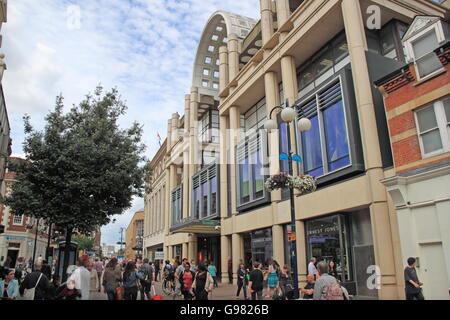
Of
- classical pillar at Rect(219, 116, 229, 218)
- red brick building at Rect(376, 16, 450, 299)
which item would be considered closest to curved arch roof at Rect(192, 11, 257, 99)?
classical pillar at Rect(219, 116, 229, 218)

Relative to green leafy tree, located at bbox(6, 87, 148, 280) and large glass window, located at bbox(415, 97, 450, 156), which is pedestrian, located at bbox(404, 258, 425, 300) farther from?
green leafy tree, located at bbox(6, 87, 148, 280)

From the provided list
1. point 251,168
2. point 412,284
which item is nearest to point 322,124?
point 251,168

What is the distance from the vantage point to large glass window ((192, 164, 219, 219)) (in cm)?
3073

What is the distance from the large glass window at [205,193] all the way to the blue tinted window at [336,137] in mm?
14697

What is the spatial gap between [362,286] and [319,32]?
1327 centimetres

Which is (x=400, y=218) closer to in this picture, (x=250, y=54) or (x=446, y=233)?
(x=446, y=233)

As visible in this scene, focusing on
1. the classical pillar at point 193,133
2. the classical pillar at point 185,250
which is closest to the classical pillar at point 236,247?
the classical pillar at point 185,250

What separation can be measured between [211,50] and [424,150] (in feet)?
100

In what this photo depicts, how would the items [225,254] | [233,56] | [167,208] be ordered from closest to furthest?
[225,254]
[233,56]
[167,208]

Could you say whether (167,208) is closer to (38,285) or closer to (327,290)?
(38,285)

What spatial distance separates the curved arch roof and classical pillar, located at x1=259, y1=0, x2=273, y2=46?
793 centimetres

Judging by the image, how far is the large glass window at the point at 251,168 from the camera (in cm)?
2278

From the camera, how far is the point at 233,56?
Answer: 29.7 meters

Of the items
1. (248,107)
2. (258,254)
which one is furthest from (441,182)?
(248,107)
